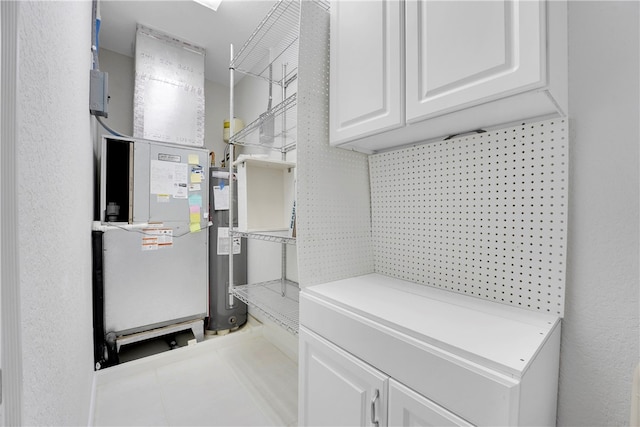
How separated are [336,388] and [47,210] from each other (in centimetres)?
101

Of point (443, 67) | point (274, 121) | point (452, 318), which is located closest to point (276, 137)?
point (274, 121)

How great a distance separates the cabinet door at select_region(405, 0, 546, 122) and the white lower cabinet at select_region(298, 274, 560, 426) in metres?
0.64

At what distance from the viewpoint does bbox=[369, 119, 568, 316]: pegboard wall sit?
86cm

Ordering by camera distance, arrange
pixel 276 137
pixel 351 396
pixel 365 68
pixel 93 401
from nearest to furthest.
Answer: pixel 351 396, pixel 365 68, pixel 93 401, pixel 276 137

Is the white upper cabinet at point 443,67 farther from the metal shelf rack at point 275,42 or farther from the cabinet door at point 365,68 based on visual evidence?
the metal shelf rack at point 275,42

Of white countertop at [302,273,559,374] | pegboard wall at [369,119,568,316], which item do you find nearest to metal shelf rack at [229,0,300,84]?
pegboard wall at [369,119,568,316]

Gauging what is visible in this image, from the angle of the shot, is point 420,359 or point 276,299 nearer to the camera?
point 420,359

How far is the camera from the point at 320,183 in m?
1.22

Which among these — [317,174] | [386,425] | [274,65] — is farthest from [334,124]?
[274,65]

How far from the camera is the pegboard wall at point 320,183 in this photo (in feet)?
3.87

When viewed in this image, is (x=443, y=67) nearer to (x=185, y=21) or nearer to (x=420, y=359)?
(x=420, y=359)

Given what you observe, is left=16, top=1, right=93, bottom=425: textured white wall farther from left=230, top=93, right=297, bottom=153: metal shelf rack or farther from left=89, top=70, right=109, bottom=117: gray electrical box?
left=230, top=93, right=297, bottom=153: metal shelf rack

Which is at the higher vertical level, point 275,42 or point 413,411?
point 275,42

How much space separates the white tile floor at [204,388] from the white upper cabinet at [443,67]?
1539mm
